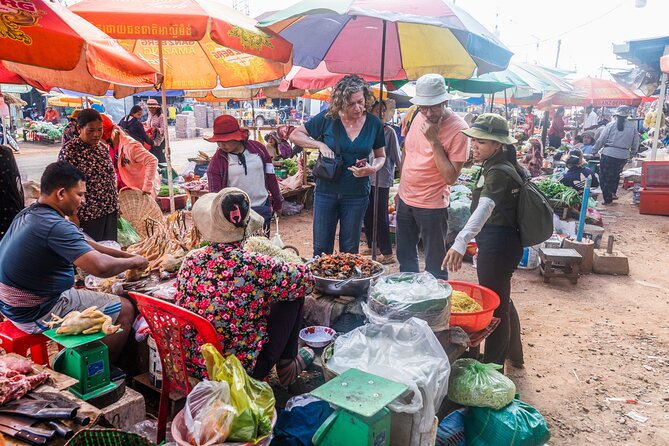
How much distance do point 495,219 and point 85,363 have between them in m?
2.80

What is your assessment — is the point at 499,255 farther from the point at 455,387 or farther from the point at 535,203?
the point at 455,387

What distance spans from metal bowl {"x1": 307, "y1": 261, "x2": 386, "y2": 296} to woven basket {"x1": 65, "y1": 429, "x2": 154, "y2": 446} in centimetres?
159

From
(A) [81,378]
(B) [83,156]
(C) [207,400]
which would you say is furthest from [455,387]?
(B) [83,156]

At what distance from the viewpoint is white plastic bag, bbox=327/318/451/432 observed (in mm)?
2525

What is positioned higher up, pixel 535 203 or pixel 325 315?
pixel 535 203

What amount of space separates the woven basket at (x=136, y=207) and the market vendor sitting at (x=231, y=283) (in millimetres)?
4205

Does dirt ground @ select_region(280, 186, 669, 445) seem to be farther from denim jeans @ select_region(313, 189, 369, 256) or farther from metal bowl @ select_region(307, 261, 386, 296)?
denim jeans @ select_region(313, 189, 369, 256)

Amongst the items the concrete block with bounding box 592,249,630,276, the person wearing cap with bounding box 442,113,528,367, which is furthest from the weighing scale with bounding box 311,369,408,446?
the concrete block with bounding box 592,249,630,276

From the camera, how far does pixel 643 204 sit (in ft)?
36.4

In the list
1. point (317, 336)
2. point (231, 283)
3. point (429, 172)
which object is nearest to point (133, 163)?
point (429, 172)

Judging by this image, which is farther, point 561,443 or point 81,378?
point 561,443

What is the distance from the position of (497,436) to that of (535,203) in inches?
Result: 62.9

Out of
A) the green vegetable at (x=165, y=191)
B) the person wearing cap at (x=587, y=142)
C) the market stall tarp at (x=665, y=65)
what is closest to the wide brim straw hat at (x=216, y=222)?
the green vegetable at (x=165, y=191)

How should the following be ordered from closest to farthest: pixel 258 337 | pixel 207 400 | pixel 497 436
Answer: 1. pixel 207 400
2. pixel 258 337
3. pixel 497 436
